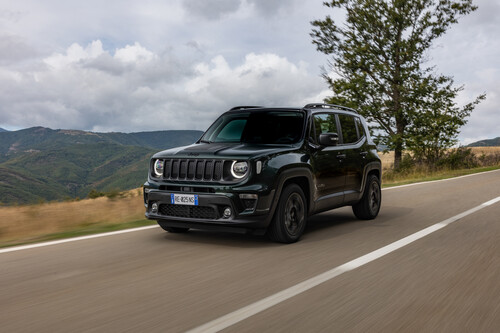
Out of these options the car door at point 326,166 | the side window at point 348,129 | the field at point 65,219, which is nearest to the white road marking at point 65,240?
the field at point 65,219

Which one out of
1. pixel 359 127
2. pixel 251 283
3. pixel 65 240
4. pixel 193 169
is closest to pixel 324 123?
pixel 359 127

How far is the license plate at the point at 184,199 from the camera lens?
6.43 meters

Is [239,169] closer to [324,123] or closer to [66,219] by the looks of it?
[324,123]

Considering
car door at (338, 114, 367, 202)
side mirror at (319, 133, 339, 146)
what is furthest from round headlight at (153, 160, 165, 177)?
car door at (338, 114, 367, 202)

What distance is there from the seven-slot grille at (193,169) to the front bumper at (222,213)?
232mm

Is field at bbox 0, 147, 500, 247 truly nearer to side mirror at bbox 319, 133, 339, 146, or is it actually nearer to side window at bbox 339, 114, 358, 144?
side mirror at bbox 319, 133, 339, 146

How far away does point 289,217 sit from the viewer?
22.2 feet

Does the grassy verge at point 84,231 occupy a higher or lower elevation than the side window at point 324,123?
lower

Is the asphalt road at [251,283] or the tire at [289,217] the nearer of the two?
the asphalt road at [251,283]

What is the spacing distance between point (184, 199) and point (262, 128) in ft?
5.54

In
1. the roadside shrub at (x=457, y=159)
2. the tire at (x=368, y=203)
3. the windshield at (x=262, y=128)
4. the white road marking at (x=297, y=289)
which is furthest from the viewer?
the roadside shrub at (x=457, y=159)

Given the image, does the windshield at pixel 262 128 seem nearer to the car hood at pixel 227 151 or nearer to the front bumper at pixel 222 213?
the car hood at pixel 227 151

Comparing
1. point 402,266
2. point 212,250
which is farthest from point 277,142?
point 402,266

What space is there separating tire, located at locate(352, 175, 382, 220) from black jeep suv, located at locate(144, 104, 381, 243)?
0.80m
